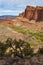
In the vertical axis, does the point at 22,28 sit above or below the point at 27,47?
below

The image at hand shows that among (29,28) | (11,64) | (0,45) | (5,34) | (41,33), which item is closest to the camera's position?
(11,64)

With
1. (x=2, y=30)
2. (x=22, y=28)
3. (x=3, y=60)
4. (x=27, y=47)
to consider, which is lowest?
(x=22, y=28)

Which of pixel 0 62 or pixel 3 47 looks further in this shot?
pixel 3 47

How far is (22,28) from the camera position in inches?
7800

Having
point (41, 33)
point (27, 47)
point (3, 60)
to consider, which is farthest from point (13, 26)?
point (3, 60)

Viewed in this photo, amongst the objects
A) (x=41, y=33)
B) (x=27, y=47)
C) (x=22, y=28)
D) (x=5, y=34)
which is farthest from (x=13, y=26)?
(x=27, y=47)

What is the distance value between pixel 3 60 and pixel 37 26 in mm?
160498

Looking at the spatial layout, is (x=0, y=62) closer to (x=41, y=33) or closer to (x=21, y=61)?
(x=21, y=61)

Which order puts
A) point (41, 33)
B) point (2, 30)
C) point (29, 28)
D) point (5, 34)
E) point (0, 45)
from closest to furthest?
point (0, 45), point (5, 34), point (2, 30), point (41, 33), point (29, 28)

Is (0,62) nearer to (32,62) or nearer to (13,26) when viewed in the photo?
(32,62)

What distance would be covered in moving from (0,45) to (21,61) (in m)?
21.5

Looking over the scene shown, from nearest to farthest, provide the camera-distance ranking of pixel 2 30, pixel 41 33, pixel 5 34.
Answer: pixel 5 34, pixel 2 30, pixel 41 33

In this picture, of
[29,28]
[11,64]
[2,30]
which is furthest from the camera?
[29,28]

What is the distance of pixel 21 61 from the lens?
37.8m
